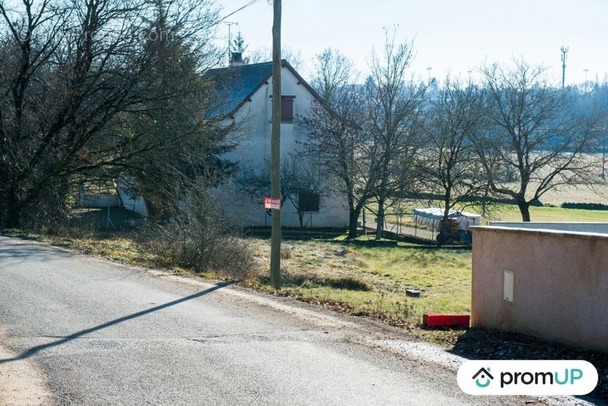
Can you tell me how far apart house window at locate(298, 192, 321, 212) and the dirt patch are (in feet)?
135

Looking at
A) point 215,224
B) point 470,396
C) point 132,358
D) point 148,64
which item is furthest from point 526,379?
point 148,64

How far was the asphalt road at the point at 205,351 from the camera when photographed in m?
7.26

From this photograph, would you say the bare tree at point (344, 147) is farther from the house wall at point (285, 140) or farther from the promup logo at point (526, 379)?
the promup logo at point (526, 379)

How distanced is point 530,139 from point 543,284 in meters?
41.6

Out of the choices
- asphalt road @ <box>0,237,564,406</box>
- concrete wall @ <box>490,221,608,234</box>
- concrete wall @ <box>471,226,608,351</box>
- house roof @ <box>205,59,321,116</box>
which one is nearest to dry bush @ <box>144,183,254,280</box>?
asphalt road @ <box>0,237,564,406</box>

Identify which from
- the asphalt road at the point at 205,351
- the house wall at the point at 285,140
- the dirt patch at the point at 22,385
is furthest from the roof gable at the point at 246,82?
the dirt patch at the point at 22,385

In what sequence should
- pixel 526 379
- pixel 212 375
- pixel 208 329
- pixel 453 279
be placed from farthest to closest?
pixel 453 279
pixel 208 329
pixel 212 375
pixel 526 379

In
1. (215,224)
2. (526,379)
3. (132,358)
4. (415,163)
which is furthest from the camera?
(415,163)

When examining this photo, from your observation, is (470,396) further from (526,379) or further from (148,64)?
(148,64)

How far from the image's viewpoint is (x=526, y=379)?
733cm

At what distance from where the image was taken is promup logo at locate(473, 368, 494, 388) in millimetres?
7258

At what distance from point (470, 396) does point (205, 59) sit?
75.7 ft

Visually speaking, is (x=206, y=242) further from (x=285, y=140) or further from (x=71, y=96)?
(x=285, y=140)

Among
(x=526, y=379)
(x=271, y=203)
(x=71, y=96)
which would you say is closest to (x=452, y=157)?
(x=71, y=96)
